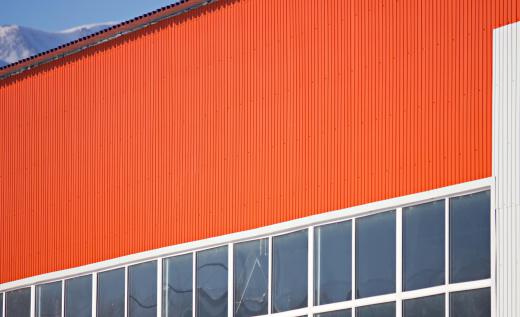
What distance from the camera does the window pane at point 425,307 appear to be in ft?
74.2

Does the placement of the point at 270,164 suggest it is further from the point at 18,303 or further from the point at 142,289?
the point at 18,303

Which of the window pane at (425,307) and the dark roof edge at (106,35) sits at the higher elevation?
the dark roof edge at (106,35)

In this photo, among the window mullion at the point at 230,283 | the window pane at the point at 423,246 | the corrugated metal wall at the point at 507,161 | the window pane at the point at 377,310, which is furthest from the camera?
the window mullion at the point at 230,283

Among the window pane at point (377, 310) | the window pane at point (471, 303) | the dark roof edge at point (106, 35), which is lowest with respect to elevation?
the window pane at point (471, 303)

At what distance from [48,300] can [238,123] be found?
7937 mm

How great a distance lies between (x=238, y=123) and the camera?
27.8 meters

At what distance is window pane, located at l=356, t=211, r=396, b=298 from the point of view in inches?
934

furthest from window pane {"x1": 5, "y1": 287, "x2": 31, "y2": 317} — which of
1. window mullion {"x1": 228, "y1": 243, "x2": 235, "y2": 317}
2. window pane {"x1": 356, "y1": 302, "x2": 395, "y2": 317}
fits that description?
window pane {"x1": 356, "y1": 302, "x2": 395, "y2": 317}

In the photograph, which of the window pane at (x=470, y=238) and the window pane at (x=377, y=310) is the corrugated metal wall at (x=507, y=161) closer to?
the window pane at (x=470, y=238)

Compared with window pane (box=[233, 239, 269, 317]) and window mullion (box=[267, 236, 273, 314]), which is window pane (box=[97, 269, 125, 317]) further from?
window mullion (box=[267, 236, 273, 314])

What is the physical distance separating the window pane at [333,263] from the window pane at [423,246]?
61.8 inches

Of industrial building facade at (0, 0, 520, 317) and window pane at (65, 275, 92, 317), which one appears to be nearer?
industrial building facade at (0, 0, 520, 317)

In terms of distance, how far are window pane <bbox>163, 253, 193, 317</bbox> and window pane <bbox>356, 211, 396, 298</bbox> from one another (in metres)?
5.29

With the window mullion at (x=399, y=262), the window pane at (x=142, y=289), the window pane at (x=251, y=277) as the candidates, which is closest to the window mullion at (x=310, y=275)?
the window pane at (x=251, y=277)
